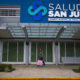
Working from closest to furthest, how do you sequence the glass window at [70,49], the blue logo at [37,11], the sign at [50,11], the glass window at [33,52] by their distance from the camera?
the sign at [50,11], the blue logo at [37,11], the glass window at [33,52], the glass window at [70,49]

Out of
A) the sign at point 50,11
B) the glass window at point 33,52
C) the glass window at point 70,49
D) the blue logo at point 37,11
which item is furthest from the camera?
the glass window at point 70,49

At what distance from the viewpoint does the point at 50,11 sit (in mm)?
14805

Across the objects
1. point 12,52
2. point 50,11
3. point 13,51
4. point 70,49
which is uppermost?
point 50,11

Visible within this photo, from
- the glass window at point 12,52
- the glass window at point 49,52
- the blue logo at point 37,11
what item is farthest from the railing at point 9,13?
the glass window at point 49,52

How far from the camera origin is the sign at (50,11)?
14681mm

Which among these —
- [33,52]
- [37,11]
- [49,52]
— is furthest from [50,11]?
[33,52]

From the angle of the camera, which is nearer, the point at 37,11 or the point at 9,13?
the point at 37,11

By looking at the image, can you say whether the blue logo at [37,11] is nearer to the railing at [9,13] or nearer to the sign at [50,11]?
the sign at [50,11]

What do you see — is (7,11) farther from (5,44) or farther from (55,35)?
(55,35)

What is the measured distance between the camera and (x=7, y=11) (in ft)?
56.7

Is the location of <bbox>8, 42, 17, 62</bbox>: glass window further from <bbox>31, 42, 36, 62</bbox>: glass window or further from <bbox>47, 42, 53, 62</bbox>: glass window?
<bbox>47, 42, 53, 62</bbox>: glass window

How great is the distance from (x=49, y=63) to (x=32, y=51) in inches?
93.0

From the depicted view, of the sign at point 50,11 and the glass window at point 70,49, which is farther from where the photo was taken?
the glass window at point 70,49

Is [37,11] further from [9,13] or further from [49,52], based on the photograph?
[49,52]
